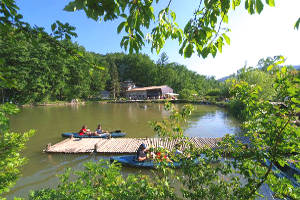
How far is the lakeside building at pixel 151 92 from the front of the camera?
5753 centimetres

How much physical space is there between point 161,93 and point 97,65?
55330 mm

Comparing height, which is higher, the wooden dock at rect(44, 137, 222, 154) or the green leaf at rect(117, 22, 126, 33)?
the green leaf at rect(117, 22, 126, 33)

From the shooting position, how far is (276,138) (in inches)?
71.9

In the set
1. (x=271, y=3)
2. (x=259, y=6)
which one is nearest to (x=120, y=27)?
(x=259, y=6)

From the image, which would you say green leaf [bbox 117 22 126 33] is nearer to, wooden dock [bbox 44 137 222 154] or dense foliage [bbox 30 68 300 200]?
dense foliage [bbox 30 68 300 200]

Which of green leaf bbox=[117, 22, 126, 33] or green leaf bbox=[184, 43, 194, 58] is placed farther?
green leaf bbox=[184, 43, 194, 58]

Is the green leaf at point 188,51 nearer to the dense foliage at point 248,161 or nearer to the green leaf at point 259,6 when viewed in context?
the green leaf at point 259,6

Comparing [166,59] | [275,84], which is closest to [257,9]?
[275,84]

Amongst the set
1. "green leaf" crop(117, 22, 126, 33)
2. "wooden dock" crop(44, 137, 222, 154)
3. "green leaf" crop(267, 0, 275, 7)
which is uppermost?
"green leaf" crop(267, 0, 275, 7)

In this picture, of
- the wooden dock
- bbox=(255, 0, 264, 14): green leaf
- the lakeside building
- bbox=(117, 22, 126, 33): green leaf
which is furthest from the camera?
the lakeside building

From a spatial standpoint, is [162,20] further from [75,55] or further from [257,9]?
[75,55]

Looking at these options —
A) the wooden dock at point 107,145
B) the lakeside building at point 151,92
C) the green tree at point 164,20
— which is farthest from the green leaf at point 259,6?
the lakeside building at point 151,92

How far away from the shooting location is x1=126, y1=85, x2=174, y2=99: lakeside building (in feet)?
189

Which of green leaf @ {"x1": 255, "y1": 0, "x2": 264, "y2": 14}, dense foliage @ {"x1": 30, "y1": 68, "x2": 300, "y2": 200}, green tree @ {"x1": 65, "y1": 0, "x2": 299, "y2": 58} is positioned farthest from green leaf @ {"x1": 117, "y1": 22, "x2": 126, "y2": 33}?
dense foliage @ {"x1": 30, "y1": 68, "x2": 300, "y2": 200}
